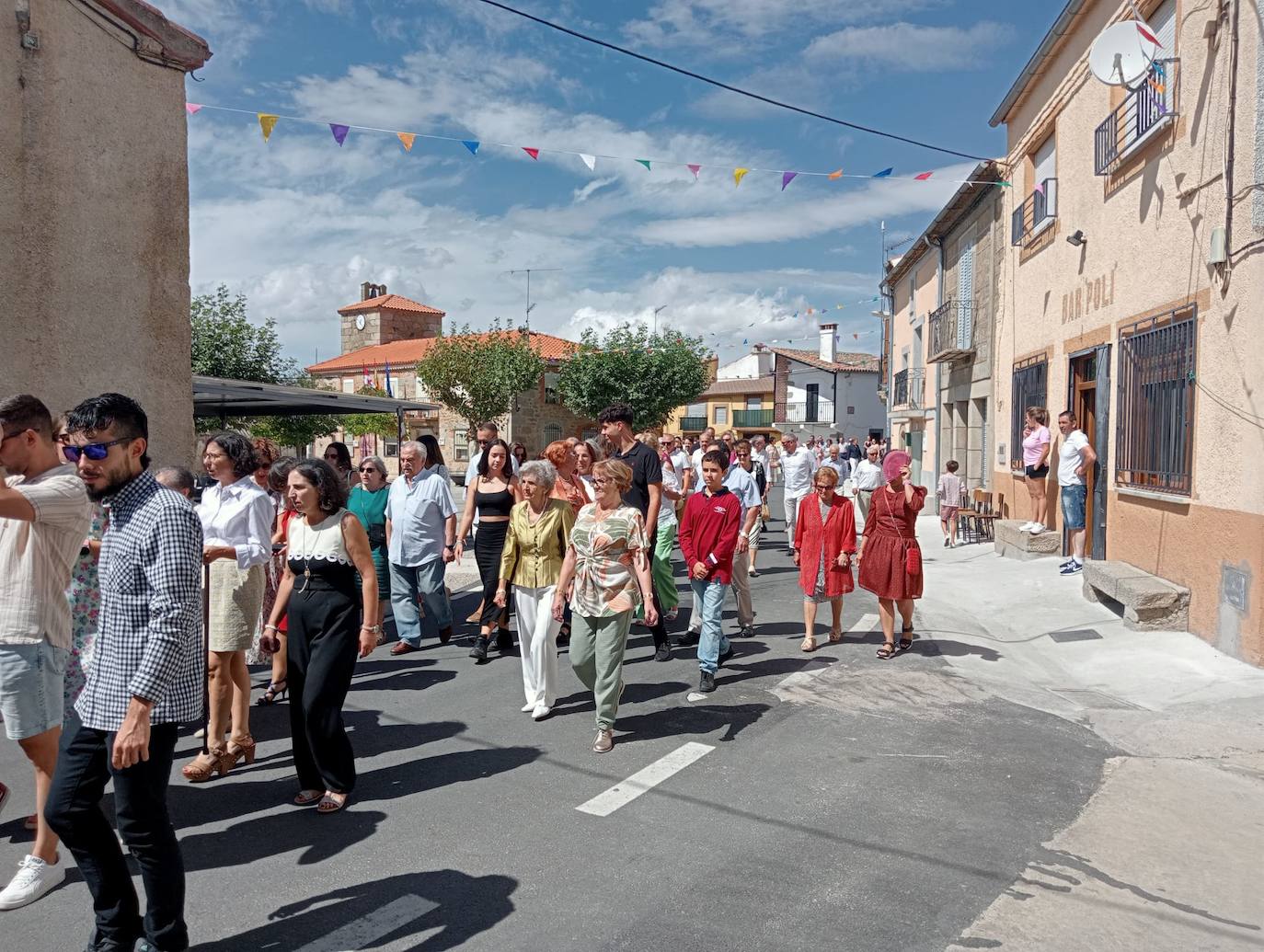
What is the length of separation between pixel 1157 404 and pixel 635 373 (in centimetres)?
3922

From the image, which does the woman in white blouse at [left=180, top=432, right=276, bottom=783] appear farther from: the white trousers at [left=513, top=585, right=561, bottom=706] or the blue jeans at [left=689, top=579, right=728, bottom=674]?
the blue jeans at [left=689, top=579, right=728, bottom=674]

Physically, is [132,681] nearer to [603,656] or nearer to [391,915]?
[391,915]

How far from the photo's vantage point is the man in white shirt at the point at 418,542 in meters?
7.74

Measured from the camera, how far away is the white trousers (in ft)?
18.9

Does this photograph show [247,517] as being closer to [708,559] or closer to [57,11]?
[708,559]

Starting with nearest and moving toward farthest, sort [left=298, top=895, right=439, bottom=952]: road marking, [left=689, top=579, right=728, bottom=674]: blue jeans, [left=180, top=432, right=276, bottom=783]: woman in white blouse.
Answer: [left=298, top=895, right=439, bottom=952]: road marking, [left=180, top=432, right=276, bottom=783]: woman in white blouse, [left=689, top=579, right=728, bottom=674]: blue jeans

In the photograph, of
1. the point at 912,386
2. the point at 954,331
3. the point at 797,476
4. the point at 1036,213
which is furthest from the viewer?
the point at 912,386

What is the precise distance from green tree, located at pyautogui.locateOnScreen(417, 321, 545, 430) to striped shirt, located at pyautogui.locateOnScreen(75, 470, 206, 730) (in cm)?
4139

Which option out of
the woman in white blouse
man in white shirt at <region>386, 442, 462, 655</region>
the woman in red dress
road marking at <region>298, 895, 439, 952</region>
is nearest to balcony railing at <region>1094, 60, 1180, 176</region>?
the woman in red dress

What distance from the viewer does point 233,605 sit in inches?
197

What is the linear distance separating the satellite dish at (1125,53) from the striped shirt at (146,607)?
27.6ft

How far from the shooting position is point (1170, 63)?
806cm

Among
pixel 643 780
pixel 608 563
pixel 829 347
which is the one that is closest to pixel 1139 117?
pixel 608 563

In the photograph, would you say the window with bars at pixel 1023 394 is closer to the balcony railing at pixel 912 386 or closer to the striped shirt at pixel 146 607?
the balcony railing at pixel 912 386
